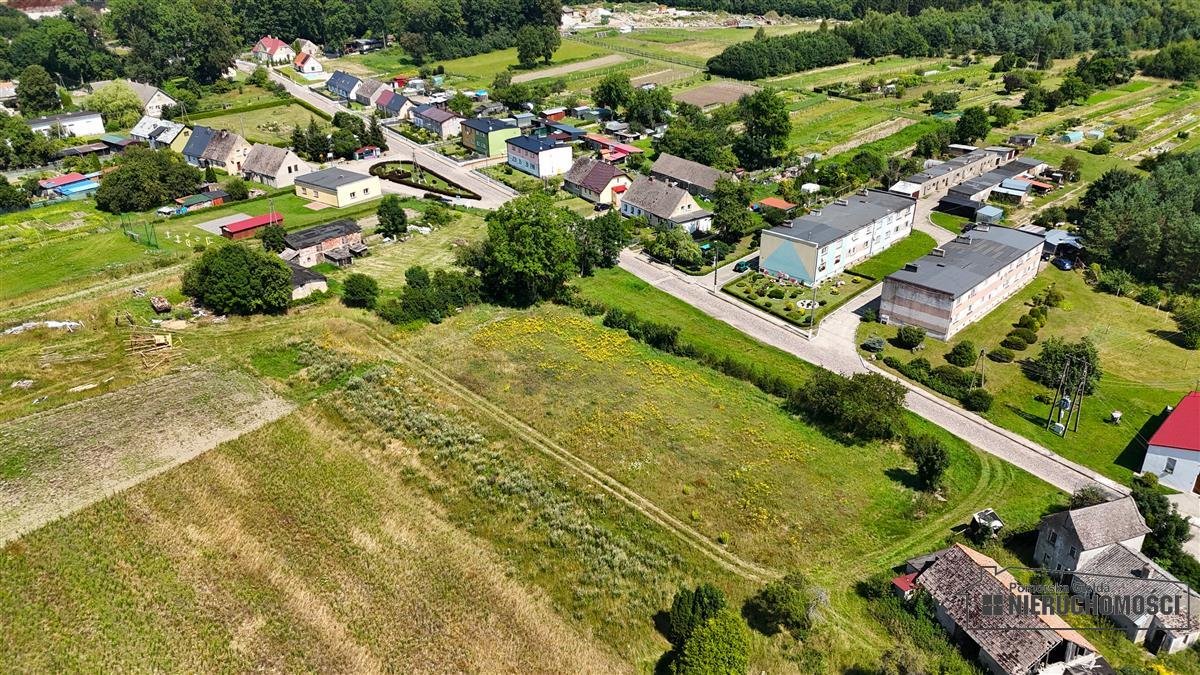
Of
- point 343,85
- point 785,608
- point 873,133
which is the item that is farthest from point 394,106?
point 785,608

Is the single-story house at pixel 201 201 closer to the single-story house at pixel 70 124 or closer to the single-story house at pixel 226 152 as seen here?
the single-story house at pixel 226 152

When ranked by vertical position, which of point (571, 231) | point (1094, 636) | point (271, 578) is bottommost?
point (1094, 636)

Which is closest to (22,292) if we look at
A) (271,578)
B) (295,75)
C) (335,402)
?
(335,402)

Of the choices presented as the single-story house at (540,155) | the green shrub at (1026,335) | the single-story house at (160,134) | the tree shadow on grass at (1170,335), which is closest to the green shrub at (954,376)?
the green shrub at (1026,335)

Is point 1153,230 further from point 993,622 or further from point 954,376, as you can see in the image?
point 993,622

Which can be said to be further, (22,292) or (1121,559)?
(22,292)

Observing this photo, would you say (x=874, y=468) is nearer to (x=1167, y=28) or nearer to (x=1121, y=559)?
(x=1121, y=559)
